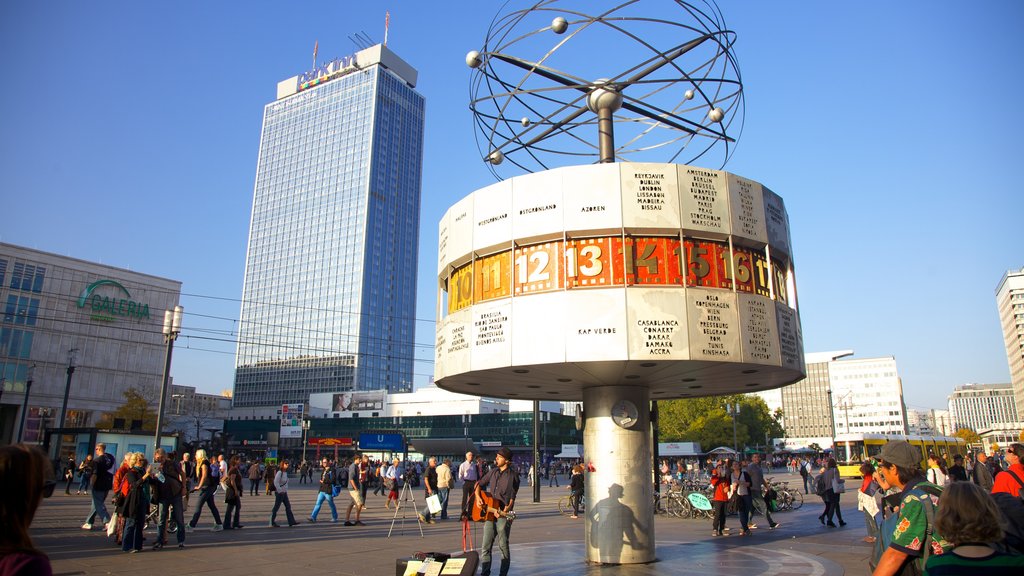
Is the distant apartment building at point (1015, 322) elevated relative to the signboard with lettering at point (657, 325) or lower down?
elevated

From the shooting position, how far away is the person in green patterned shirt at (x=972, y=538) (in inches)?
138

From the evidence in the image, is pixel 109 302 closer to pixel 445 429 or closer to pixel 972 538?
pixel 445 429

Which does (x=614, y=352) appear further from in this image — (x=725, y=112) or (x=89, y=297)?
(x=89, y=297)

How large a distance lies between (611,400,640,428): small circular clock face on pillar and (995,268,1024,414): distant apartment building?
206 meters

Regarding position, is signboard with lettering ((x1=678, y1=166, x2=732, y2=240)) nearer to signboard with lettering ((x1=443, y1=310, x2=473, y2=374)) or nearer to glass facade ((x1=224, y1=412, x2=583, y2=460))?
signboard with lettering ((x1=443, y1=310, x2=473, y2=374))

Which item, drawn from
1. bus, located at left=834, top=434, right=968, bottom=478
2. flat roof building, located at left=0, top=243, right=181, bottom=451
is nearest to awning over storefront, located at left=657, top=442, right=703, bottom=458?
bus, located at left=834, top=434, right=968, bottom=478

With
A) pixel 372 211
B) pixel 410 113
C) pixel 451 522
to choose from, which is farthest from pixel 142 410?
pixel 410 113

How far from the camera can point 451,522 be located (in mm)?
22703

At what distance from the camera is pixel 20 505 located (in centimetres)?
293

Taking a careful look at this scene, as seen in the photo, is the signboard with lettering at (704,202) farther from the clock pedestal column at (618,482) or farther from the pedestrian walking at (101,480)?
the pedestrian walking at (101,480)

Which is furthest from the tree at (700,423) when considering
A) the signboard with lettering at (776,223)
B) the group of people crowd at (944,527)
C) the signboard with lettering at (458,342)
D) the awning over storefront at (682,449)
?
the group of people crowd at (944,527)

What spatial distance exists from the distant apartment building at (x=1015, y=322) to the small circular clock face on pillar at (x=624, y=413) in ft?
677

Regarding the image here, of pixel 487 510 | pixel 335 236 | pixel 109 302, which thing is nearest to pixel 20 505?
pixel 487 510

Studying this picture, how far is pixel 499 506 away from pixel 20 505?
8102 mm
